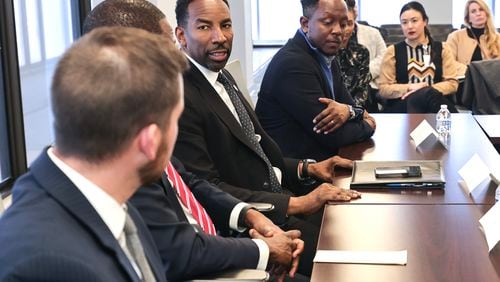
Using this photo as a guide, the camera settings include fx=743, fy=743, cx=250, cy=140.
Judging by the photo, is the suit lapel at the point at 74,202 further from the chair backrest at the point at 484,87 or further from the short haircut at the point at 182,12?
the chair backrest at the point at 484,87

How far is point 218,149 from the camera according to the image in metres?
2.53

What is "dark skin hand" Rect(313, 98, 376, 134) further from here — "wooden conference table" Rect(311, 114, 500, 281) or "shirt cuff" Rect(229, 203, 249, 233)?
"shirt cuff" Rect(229, 203, 249, 233)

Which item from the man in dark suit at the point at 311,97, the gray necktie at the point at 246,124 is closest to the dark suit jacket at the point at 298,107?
the man in dark suit at the point at 311,97

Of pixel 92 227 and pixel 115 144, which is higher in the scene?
pixel 115 144

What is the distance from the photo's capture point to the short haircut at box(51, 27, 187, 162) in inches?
41.5

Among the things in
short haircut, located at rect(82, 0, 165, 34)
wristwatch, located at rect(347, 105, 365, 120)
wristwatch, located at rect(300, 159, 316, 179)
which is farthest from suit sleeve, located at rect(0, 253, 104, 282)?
wristwatch, located at rect(347, 105, 365, 120)

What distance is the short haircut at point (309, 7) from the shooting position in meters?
3.35

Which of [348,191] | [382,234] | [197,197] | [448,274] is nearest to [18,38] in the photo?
[197,197]

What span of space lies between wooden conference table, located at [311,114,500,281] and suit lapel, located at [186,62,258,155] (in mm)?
387

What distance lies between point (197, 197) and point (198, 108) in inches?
12.5

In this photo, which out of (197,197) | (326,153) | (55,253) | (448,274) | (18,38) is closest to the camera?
(55,253)

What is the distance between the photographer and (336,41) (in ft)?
11.0

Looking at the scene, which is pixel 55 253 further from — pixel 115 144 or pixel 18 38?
pixel 18 38

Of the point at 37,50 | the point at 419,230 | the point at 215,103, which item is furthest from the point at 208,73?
the point at 37,50
